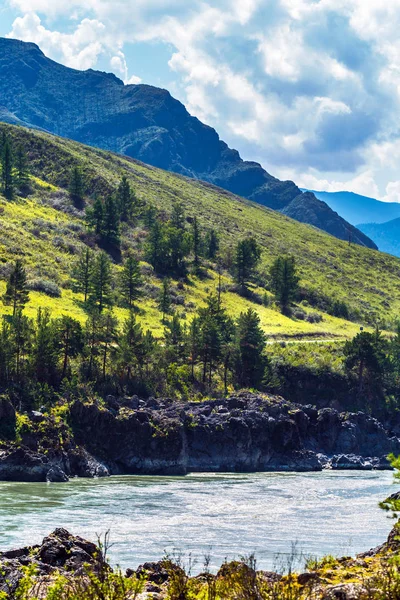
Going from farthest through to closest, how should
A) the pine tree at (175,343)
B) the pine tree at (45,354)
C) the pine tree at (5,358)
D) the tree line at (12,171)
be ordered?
the tree line at (12,171)
the pine tree at (175,343)
the pine tree at (45,354)
the pine tree at (5,358)

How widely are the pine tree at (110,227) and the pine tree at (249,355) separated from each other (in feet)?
183

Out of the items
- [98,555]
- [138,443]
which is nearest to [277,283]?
[138,443]

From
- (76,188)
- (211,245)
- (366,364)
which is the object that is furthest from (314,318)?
(76,188)

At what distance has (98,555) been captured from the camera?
2723 centimetres

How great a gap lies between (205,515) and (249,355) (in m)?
43.5

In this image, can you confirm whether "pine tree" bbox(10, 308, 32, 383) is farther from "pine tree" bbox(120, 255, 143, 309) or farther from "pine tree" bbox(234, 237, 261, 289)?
"pine tree" bbox(234, 237, 261, 289)

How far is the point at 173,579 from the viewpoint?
20.5 metres

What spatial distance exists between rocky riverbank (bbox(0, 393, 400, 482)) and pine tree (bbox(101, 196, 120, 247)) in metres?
65.9

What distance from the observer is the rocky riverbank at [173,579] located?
18.7 m

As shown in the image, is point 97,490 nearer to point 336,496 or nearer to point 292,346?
point 336,496

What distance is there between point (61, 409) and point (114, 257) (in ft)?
230

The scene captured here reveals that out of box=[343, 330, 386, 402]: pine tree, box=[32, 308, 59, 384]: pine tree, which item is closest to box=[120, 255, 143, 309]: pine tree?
box=[343, 330, 386, 402]: pine tree

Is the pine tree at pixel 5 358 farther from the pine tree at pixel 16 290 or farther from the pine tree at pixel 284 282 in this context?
the pine tree at pixel 284 282

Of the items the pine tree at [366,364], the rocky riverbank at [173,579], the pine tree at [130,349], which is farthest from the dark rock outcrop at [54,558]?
the pine tree at [366,364]
